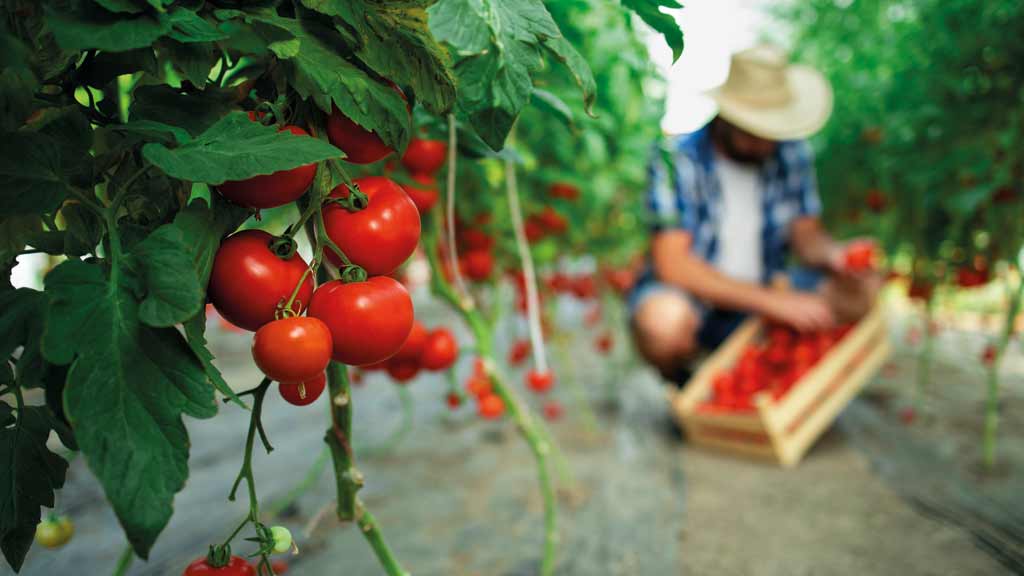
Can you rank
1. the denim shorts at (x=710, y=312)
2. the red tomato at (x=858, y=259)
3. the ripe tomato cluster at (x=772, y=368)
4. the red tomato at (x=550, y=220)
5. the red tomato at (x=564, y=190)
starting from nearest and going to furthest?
1. the red tomato at (x=564, y=190)
2. the red tomato at (x=550, y=220)
3. the ripe tomato cluster at (x=772, y=368)
4. the red tomato at (x=858, y=259)
5. the denim shorts at (x=710, y=312)

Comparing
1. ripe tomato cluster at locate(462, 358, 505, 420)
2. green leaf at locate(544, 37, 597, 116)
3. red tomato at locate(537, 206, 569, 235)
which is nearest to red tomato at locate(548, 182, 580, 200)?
red tomato at locate(537, 206, 569, 235)

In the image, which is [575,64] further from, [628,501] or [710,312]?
[710,312]

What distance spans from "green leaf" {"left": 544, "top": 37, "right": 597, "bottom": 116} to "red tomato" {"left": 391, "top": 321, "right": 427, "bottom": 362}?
66cm

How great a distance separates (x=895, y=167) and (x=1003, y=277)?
448 mm

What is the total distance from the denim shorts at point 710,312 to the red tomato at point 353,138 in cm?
200

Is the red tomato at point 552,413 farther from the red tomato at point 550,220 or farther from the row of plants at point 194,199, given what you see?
the row of plants at point 194,199

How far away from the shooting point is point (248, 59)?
0.67 m

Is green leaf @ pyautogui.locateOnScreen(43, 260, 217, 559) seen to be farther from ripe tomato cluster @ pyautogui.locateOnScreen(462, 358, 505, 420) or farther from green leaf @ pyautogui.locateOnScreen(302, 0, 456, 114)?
ripe tomato cluster @ pyautogui.locateOnScreen(462, 358, 505, 420)

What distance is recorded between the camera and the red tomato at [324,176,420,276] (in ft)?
1.57

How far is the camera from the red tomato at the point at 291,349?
0.42 meters

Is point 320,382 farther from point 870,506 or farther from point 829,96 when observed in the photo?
point 829,96

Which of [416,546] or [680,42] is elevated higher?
[680,42]

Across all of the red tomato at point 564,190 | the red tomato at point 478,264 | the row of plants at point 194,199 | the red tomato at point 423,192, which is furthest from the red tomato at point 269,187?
the red tomato at point 564,190

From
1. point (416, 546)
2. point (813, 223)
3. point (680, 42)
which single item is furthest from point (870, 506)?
point (680, 42)
